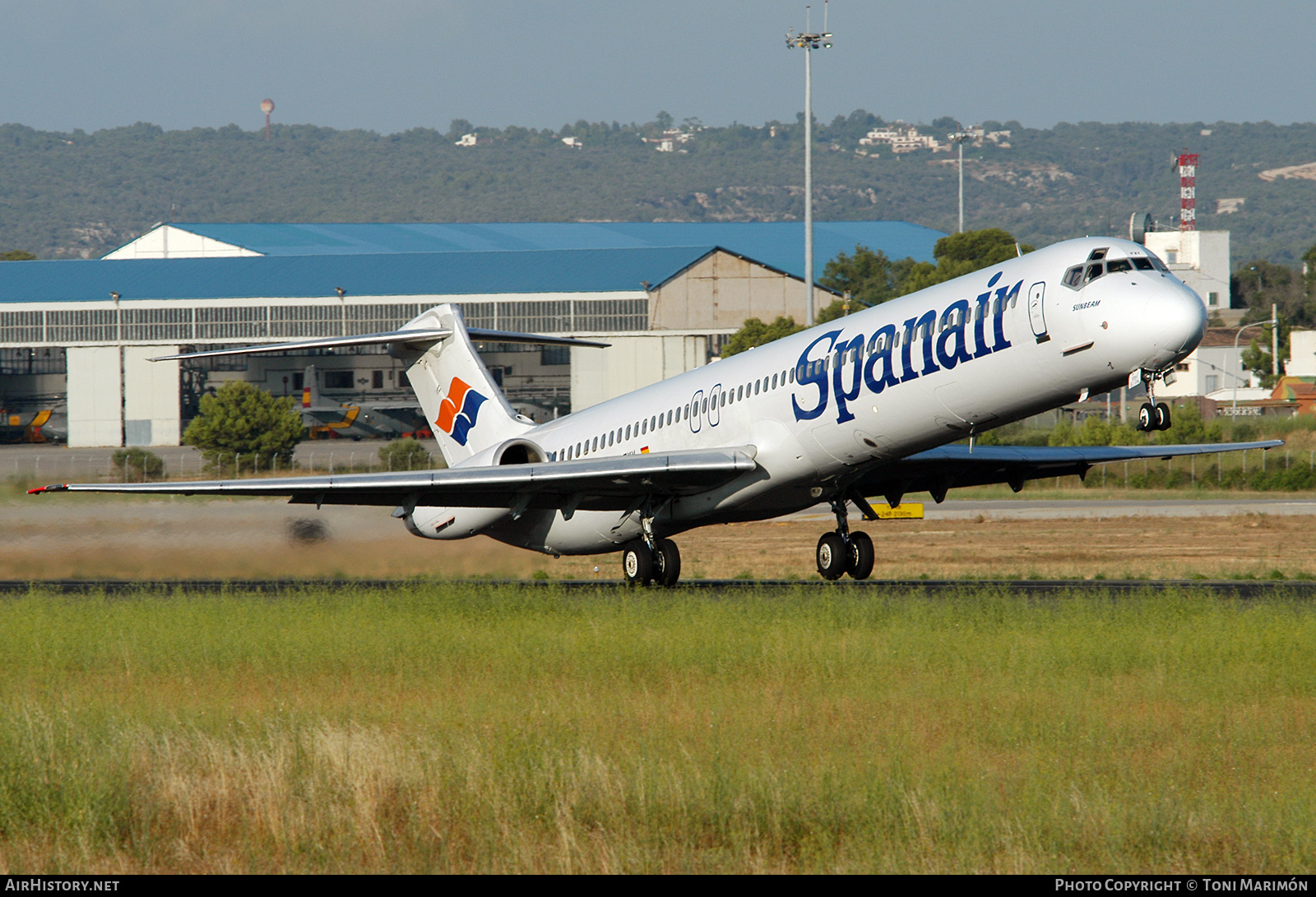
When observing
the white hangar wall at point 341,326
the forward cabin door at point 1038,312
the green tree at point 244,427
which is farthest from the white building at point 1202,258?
the forward cabin door at point 1038,312

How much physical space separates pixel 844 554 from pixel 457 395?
10805 millimetres

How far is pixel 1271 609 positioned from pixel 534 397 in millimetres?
91790

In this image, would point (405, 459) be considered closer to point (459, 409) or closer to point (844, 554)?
point (459, 409)

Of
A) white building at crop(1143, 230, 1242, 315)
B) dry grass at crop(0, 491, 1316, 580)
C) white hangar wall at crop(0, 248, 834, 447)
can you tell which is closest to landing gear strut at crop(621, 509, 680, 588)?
dry grass at crop(0, 491, 1316, 580)

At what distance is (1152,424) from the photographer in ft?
62.4

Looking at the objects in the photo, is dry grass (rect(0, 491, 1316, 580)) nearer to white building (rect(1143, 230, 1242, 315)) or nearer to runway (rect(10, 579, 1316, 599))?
runway (rect(10, 579, 1316, 599))

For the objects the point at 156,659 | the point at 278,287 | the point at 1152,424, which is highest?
the point at 278,287

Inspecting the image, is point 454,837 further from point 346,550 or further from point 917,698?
point 346,550

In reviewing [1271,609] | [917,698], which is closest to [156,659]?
[917,698]

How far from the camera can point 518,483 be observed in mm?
24812

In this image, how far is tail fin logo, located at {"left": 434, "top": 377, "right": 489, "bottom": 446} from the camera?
105 ft

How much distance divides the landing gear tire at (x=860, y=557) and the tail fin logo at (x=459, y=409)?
10.00m

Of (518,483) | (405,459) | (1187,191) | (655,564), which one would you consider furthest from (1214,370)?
(518,483)
